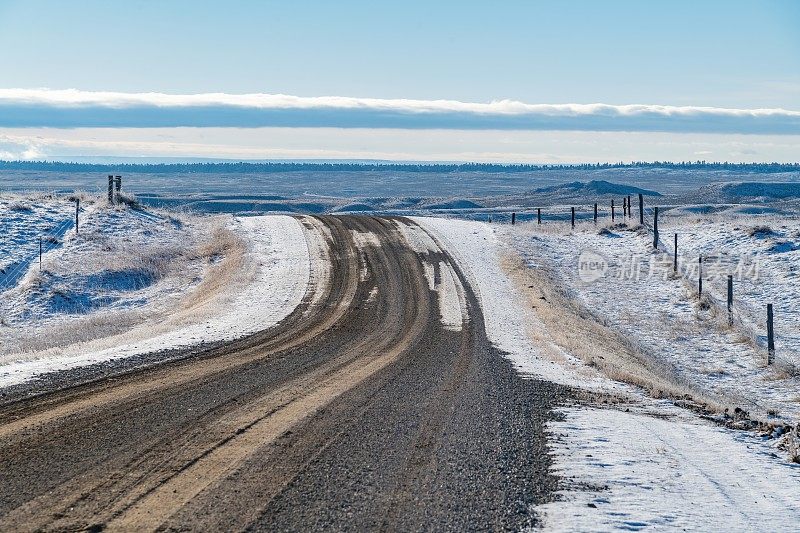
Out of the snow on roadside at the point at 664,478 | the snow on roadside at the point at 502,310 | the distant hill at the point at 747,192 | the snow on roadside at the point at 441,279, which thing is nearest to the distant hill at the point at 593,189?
the distant hill at the point at 747,192

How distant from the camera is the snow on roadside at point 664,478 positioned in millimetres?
8430

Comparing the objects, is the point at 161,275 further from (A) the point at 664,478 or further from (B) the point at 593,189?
(B) the point at 593,189

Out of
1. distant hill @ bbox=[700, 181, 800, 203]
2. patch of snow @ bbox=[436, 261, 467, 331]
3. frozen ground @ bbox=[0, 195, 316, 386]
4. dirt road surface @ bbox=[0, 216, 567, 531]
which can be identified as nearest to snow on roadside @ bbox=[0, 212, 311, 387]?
frozen ground @ bbox=[0, 195, 316, 386]

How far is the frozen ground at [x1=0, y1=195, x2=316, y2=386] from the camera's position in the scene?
1894 centimetres

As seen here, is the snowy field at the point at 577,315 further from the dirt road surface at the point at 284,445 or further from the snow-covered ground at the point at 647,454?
the dirt road surface at the point at 284,445

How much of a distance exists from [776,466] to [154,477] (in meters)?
7.67

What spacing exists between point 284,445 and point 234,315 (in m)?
13.3

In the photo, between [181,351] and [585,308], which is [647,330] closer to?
[585,308]

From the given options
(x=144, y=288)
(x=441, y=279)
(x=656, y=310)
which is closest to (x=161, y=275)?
(x=144, y=288)

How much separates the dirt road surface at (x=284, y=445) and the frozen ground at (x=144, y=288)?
255 centimetres

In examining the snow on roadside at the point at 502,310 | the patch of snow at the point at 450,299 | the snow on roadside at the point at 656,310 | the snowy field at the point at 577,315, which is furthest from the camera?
the snow on roadside at the point at 656,310

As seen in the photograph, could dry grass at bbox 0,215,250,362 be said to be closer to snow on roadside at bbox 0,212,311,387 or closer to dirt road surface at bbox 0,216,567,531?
snow on roadside at bbox 0,212,311,387

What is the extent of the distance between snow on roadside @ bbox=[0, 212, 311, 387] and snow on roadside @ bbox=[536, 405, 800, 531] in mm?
8680

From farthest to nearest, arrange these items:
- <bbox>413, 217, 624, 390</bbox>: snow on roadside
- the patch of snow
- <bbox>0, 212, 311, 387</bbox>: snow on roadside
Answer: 1. the patch of snow
2. <bbox>413, 217, 624, 390</bbox>: snow on roadside
3. <bbox>0, 212, 311, 387</bbox>: snow on roadside
